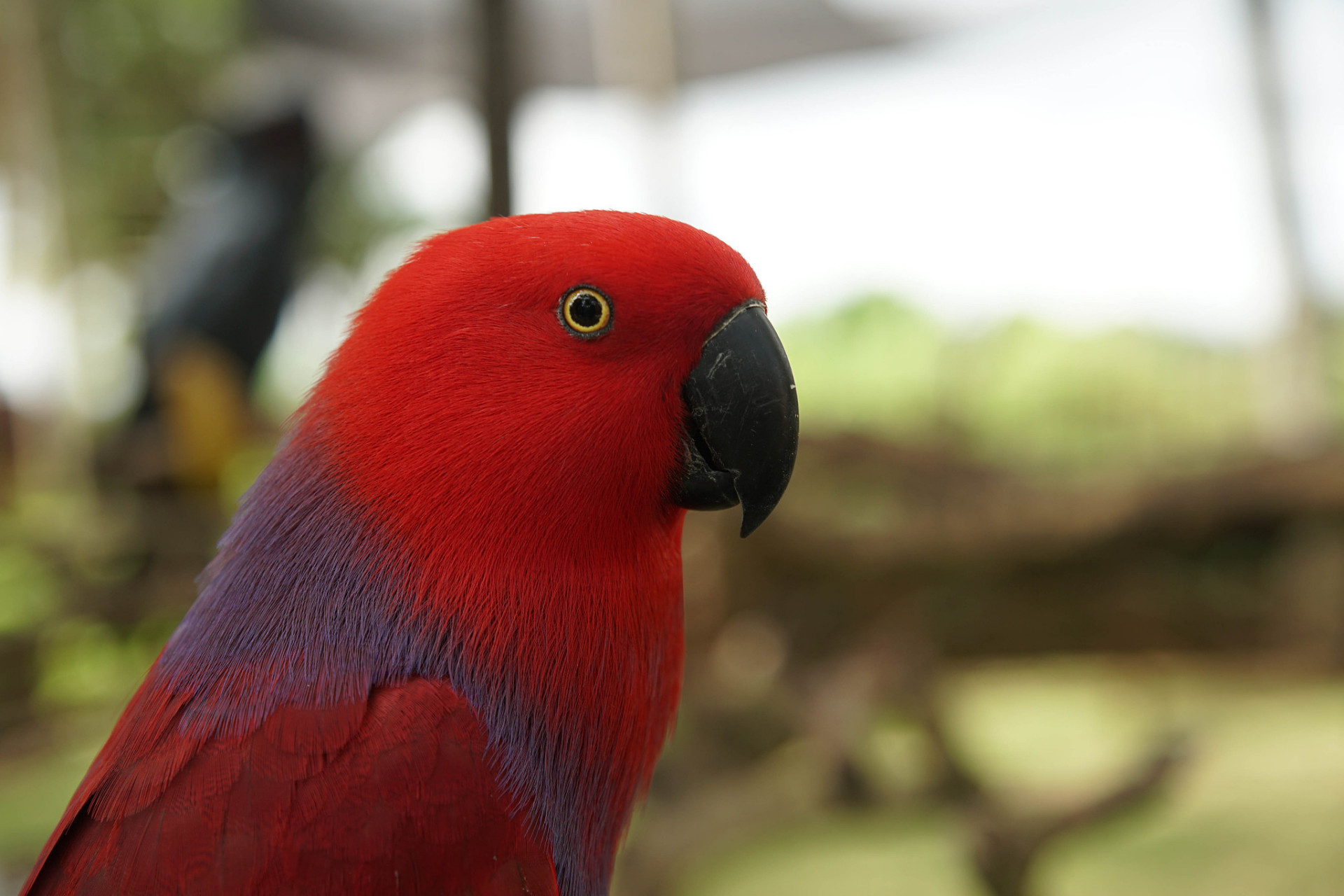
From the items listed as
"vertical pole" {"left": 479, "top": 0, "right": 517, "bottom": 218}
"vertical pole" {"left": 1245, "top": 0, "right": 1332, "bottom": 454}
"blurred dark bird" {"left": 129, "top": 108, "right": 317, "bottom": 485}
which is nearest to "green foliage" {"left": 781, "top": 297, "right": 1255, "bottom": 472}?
"vertical pole" {"left": 1245, "top": 0, "right": 1332, "bottom": 454}

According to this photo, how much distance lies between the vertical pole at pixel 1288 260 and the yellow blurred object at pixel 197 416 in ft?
16.3

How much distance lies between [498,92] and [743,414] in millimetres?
1607

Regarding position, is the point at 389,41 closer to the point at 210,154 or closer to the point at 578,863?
the point at 210,154

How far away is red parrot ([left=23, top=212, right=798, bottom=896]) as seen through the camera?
27.9 inches

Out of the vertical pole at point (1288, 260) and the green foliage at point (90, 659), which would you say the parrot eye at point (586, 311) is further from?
the vertical pole at point (1288, 260)

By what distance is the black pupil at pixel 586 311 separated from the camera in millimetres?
775

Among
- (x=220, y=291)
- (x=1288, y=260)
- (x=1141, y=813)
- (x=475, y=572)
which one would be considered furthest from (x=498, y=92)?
(x=1288, y=260)

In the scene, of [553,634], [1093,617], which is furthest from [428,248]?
[1093,617]

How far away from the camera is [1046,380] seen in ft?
16.9

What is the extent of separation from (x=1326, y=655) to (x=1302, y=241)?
2.35 m

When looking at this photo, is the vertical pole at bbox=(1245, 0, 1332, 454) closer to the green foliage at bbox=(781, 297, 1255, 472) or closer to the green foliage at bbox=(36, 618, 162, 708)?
the green foliage at bbox=(781, 297, 1255, 472)

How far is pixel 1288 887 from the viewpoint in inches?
81.7

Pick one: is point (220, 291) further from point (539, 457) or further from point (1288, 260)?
point (1288, 260)

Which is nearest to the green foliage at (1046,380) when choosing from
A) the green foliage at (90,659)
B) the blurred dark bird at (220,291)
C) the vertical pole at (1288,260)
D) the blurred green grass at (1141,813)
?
the vertical pole at (1288,260)
